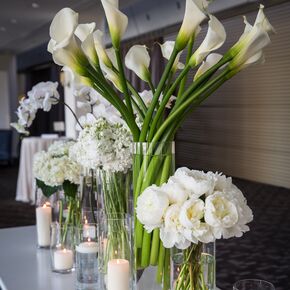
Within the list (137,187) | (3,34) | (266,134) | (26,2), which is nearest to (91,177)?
Result: (137,187)

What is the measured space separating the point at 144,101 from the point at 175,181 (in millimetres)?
510

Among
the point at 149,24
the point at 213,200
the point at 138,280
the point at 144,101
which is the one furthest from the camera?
the point at 149,24

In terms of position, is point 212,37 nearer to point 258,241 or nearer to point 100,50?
point 100,50

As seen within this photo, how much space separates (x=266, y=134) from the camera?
7332mm

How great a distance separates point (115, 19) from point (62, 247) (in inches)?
30.7

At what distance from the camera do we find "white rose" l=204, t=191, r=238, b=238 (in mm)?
867

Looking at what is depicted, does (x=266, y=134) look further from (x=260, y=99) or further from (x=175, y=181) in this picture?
(x=175, y=181)

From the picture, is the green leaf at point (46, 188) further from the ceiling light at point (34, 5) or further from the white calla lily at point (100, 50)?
the ceiling light at point (34, 5)

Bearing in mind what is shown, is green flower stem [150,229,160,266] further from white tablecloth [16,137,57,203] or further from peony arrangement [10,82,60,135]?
white tablecloth [16,137,57,203]

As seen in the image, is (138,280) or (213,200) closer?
(213,200)

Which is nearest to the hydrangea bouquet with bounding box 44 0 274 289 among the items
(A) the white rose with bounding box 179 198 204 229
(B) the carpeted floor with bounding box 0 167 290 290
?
(A) the white rose with bounding box 179 198 204 229

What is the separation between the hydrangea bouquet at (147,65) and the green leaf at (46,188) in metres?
0.54

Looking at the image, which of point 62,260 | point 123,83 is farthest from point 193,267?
point 62,260

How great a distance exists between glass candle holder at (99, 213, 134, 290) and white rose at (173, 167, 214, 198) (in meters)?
0.26
